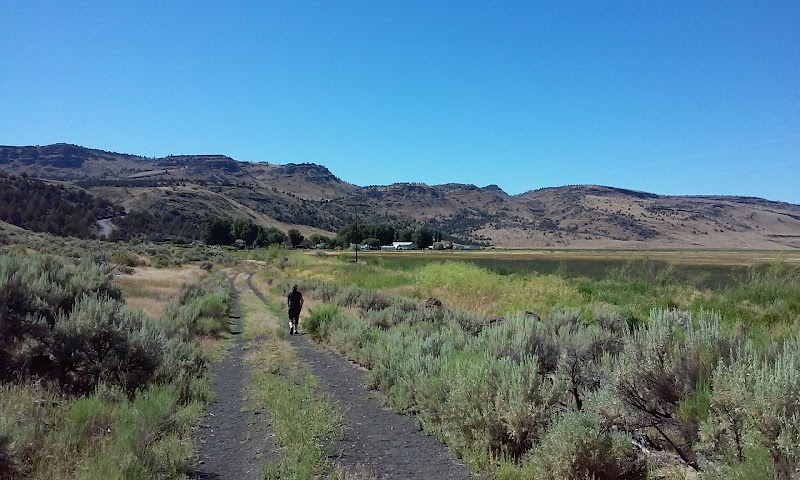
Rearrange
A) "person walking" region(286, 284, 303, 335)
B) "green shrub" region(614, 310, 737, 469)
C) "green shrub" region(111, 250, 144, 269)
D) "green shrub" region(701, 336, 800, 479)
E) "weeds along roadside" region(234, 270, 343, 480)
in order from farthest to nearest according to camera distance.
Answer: "green shrub" region(111, 250, 144, 269) → "person walking" region(286, 284, 303, 335) → "weeds along roadside" region(234, 270, 343, 480) → "green shrub" region(614, 310, 737, 469) → "green shrub" region(701, 336, 800, 479)

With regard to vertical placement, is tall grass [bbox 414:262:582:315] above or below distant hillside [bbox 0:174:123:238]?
below

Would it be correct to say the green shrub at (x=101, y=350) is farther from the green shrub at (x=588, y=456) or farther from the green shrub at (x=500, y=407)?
the green shrub at (x=588, y=456)

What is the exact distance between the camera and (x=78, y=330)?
809 cm

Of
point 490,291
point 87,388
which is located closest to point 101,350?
point 87,388

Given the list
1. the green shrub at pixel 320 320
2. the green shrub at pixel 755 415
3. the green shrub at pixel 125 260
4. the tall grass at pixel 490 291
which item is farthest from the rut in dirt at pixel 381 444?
the green shrub at pixel 125 260

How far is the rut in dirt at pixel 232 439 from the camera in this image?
6.04 metres

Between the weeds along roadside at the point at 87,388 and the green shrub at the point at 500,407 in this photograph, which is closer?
the weeds along roadside at the point at 87,388

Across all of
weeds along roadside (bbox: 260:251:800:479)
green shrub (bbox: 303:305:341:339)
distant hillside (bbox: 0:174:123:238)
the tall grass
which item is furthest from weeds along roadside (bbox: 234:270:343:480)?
distant hillside (bbox: 0:174:123:238)

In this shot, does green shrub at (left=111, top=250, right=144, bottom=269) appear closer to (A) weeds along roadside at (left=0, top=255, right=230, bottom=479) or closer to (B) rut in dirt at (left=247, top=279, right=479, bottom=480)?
(A) weeds along roadside at (left=0, top=255, right=230, bottom=479)

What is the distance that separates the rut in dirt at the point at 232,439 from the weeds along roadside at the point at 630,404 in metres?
2.39

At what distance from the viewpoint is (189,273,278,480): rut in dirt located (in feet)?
19.8

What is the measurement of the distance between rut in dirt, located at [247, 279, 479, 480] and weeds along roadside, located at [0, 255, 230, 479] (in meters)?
2.12

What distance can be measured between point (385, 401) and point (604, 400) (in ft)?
14.4

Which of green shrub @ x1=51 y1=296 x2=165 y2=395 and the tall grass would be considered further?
the tall grass
